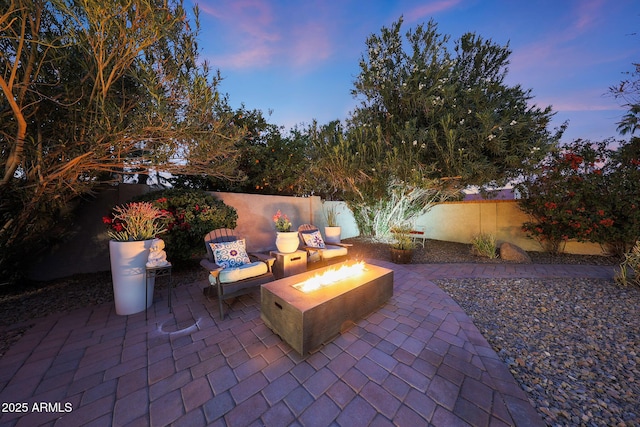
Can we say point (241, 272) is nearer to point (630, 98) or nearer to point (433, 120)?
point (433, 120)

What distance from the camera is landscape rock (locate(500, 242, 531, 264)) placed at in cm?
467

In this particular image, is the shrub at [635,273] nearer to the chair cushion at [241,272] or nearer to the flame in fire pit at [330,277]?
the flame in fire pit at [330,277]

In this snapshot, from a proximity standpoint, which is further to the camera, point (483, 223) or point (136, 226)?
point (483, 223)

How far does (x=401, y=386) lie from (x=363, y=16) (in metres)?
7.50

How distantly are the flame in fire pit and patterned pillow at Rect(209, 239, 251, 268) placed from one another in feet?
3.93

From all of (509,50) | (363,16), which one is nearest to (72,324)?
(363,16)

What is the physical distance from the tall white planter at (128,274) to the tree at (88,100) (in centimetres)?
111

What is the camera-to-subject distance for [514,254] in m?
4.77

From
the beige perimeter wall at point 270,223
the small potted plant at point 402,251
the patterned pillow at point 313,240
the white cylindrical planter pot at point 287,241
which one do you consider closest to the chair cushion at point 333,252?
the patterned pillow at point 313,240

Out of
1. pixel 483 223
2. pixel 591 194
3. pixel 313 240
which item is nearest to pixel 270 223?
pixel 313 240

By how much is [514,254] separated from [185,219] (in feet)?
23.1

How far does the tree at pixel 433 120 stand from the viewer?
4539 millimetres

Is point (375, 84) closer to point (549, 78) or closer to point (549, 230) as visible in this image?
point (549, 78)

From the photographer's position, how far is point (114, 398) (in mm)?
1455
